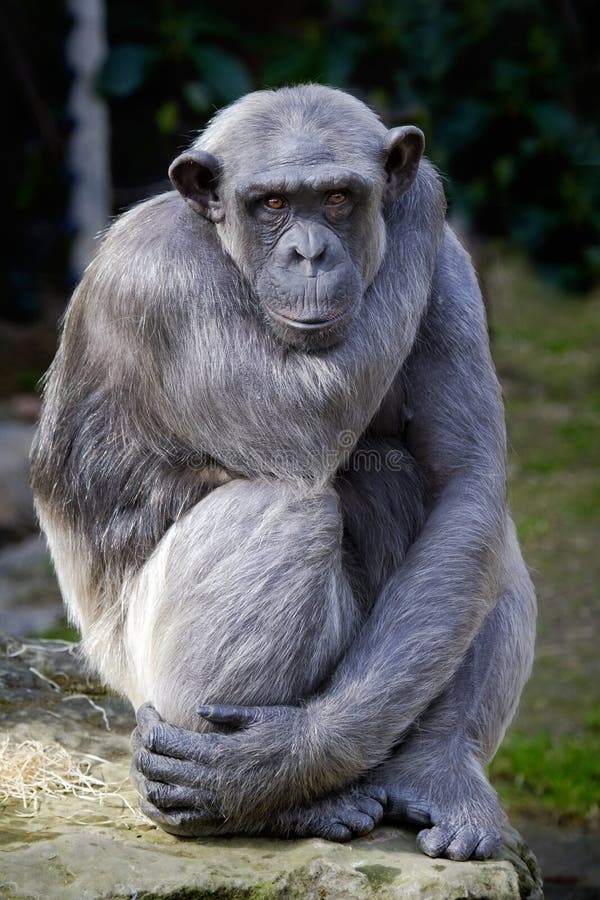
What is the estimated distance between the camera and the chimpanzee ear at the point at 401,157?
522 cm

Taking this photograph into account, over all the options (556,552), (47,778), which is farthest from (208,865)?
(556,552)

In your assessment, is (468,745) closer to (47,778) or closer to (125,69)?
(47,778)

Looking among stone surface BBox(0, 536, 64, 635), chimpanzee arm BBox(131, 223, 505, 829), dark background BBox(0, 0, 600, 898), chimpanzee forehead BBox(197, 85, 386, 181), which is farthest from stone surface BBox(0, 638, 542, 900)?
dark background BBox(0, 0, 600, 898)

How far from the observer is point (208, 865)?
189 inches

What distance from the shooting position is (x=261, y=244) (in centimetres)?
507

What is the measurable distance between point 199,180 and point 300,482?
4.28 ft

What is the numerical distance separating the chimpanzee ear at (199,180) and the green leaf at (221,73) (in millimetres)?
11661

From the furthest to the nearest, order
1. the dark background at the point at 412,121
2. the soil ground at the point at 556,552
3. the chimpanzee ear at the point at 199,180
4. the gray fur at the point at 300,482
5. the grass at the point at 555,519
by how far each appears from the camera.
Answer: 1. the dark background at the point at 412,121
2. the grass at the point at 555,519
3. the soil ground at the point at 556,552
4. the chimpanzee ear at the point at 199,180
5. the gray fur at the point at 300,482

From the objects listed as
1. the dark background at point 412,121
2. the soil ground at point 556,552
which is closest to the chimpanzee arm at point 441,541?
the soil ground at point 556,552

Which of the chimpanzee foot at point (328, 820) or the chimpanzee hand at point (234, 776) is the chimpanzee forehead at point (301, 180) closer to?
the chimpanzee hand at point (234, 776)

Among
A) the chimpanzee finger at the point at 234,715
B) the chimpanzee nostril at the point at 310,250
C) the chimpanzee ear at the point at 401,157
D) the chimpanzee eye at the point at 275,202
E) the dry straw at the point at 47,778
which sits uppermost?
the chimpanzee ear at the point at 401,157

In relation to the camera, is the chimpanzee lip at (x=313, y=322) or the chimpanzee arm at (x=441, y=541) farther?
the chimpanzee arm at (x=441, y=541)

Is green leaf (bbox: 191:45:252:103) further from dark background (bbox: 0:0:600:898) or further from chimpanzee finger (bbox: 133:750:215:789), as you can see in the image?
chimpanzee finger (bbox: 133:750:215:789)

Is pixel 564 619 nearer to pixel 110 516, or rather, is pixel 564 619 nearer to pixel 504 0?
pixel 110 516
